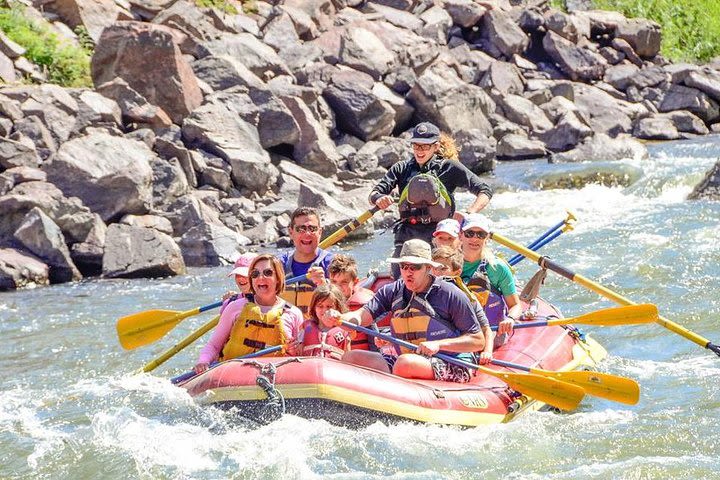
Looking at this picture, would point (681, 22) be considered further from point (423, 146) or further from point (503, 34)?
point (423, 146)

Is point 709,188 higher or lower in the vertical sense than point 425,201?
lower

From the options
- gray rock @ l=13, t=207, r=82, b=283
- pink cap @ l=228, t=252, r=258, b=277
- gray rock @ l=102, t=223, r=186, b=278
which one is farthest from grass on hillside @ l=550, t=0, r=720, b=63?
pink cap @ l=228, t=252, r=258, b=277

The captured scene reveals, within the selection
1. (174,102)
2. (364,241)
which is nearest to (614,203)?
(364,241)

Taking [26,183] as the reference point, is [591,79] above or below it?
below

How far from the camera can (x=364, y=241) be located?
46.7ft

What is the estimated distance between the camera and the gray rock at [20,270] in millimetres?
11750

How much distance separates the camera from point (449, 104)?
20.3 meters

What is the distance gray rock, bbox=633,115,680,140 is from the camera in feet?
73.6

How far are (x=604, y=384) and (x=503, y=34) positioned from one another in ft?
65.0

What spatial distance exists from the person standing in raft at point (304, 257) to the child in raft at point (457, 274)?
2.87 feet

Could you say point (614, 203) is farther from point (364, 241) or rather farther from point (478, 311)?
point (478, 311)

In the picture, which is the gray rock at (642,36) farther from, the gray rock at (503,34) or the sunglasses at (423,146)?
the sunglasses at (423,146)

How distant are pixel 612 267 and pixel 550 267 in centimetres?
422

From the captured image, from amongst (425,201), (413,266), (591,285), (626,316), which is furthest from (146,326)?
(626,316)
